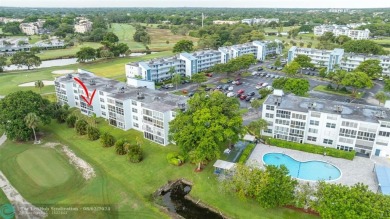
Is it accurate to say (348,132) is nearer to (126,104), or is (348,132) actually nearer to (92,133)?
(126,104)

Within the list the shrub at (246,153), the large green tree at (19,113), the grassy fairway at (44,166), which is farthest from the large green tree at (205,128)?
the large green tree at (19,113)

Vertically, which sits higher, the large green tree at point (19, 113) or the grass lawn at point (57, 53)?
the large green tree at point (19, 113)

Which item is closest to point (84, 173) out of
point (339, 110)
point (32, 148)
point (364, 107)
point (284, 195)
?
point (32, 148)

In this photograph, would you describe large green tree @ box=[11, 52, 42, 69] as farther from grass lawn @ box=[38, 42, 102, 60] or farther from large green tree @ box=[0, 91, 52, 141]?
large green tree @ box=[0, 91, 52, 141]

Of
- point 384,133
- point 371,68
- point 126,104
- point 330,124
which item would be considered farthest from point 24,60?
point 371,68

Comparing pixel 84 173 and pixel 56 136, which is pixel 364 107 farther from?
pixel 56 136

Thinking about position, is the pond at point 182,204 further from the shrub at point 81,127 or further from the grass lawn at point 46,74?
the grass lawn at point 46,74
